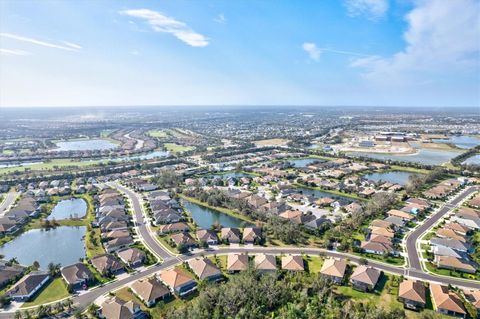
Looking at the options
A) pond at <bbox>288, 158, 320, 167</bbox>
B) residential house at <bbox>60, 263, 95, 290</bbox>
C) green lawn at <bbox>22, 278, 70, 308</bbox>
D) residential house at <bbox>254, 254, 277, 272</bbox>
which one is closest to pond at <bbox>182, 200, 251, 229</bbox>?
residential house at <bbox>254, 254, 277, 272</bbox>

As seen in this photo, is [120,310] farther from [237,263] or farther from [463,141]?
[463,141]

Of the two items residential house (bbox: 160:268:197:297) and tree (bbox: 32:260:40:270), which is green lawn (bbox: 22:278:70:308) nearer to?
tree (bbox: 32:260:40:270)

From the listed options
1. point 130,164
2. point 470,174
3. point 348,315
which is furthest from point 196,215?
point 470,174

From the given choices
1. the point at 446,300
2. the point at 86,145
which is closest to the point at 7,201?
the point at 446,300

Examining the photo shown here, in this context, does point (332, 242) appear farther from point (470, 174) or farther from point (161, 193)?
point (470, 174)

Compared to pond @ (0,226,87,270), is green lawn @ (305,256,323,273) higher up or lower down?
higher up

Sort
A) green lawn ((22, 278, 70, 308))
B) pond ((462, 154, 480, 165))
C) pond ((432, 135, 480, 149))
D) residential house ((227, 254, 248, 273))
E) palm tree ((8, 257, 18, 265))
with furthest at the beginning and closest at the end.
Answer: pond ((432, 135, 480, 149)), pond ((462, 154, 480, 165)), palm tree ((8, 257, 18, 265)), residential house ((227, 254, 248, 273)), green lawn ((22, 278, 70, 308))

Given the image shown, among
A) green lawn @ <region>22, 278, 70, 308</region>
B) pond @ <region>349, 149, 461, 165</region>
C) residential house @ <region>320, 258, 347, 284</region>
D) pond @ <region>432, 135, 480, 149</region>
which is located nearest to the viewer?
green lawn @ <region>22, 278, 70, 308</region>
